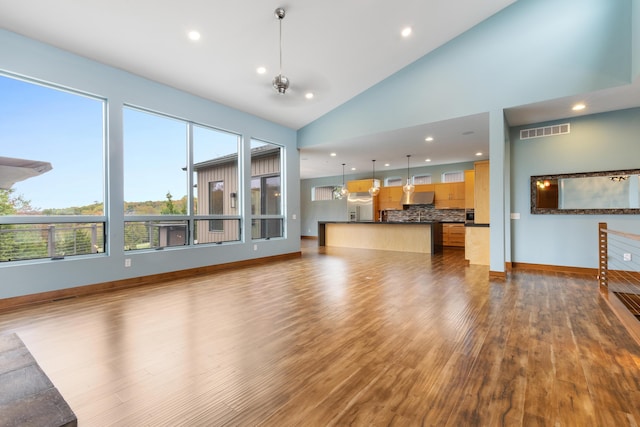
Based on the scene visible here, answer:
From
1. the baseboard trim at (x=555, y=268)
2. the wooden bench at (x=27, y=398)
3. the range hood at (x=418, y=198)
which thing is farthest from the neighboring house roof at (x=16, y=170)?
the range hood at (x=418, y=198)

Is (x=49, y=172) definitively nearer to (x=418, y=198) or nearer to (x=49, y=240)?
(x=49, y=240)

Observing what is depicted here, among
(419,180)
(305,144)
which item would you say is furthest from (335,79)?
(419,180)

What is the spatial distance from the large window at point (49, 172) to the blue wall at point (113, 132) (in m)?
0.16

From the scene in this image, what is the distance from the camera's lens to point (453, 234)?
9.37 meters

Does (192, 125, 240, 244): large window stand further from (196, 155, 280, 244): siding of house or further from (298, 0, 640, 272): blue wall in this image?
(298, 0, 640, 272): blue wall

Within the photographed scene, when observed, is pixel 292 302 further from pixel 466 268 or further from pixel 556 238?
pixel 556 238

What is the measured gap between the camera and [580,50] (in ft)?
13.4

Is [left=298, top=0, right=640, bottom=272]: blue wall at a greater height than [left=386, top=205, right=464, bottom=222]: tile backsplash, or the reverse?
[left=298, top=0, right=640, bottom=272]: blue wall

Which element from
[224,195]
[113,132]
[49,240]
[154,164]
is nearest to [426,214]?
[224,195]

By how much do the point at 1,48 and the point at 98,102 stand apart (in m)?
1.03

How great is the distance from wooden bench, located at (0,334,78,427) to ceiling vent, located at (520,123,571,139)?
695cm

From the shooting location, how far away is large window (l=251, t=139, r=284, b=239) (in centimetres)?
652

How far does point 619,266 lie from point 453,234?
4.68 meters

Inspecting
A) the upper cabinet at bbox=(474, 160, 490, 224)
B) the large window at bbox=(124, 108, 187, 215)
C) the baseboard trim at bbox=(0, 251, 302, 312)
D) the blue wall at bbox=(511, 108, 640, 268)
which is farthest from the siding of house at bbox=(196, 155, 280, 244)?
the blue wall at bbox=(511, 108, 640, 268)
